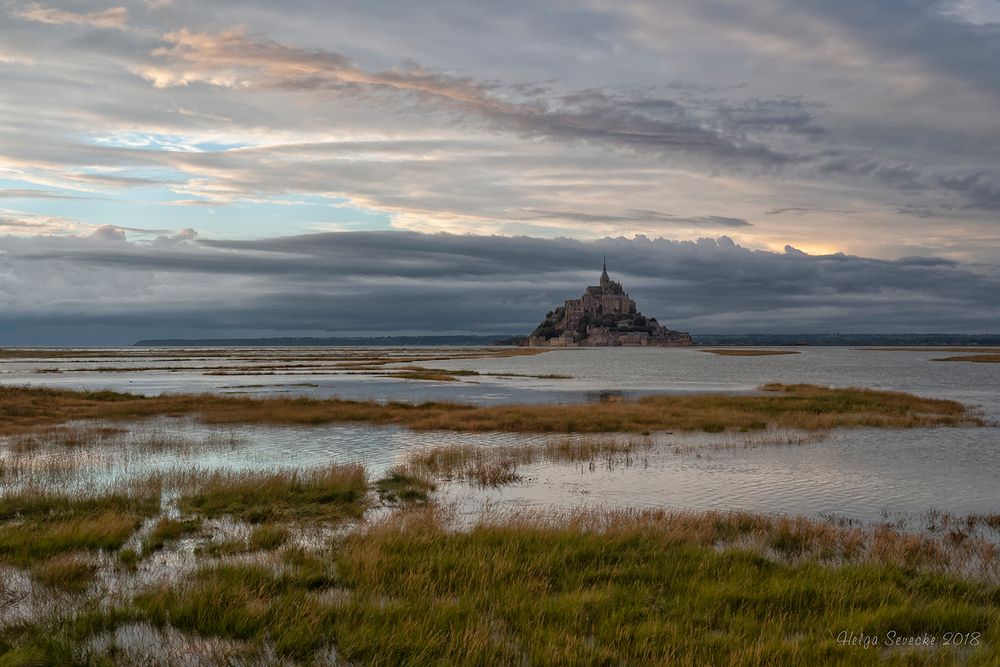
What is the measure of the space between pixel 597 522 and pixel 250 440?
2006 cm

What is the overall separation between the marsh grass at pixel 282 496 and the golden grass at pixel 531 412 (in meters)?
14.8

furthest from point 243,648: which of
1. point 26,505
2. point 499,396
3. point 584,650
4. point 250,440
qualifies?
point 499,396

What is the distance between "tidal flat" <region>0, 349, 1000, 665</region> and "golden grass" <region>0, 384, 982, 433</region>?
14.9ft

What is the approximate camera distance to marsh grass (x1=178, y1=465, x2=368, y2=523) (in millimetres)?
16391

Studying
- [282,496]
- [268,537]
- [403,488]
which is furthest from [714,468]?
[268,537]

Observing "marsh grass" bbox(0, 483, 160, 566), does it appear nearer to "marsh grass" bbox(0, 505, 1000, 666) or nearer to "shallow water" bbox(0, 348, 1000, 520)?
"marsh grass" bbox(0, 505, 1000, 666)

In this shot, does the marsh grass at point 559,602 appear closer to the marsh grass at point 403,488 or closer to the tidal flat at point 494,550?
the tidal flat at point 494,550

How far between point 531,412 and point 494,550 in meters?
26.3

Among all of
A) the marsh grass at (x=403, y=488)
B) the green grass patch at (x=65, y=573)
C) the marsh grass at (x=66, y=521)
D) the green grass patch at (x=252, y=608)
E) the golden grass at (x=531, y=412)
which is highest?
the green grass patch at (x=252, y=608)

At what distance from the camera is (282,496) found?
710 inches

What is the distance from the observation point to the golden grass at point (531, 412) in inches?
1388

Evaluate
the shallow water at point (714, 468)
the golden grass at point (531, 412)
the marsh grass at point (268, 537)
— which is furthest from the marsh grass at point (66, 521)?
the golden grass at point (531, 412)

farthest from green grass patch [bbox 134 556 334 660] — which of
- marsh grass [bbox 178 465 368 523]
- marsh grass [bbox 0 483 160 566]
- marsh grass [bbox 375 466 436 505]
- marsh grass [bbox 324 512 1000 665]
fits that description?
marsh grass [bbox 375 466 436 505]

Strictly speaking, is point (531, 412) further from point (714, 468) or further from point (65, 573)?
point (65, 573)
